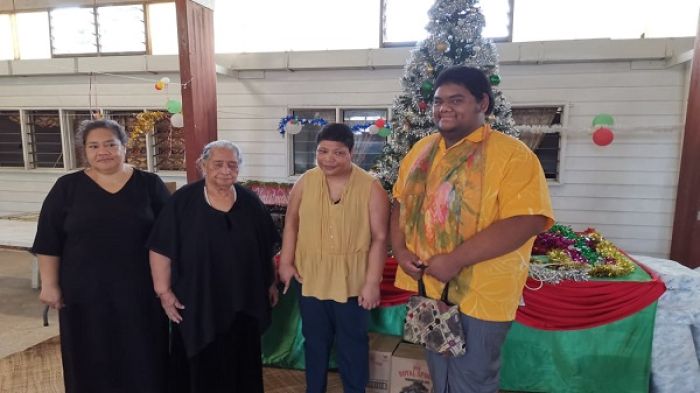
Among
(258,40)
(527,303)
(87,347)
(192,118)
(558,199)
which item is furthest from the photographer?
(258,40)

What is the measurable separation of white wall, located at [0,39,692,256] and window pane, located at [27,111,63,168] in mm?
1153

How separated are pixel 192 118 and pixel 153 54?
1.84m

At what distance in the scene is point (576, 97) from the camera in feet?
14.5

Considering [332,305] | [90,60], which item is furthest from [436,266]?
[90,60]

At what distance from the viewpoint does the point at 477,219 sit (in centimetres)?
125

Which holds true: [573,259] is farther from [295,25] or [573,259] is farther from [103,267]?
[295,25]

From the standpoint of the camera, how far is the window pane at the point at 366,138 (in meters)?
5.00

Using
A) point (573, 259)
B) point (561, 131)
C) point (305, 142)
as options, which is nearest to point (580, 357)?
point (573, 259)

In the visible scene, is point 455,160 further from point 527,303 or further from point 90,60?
point 90,60

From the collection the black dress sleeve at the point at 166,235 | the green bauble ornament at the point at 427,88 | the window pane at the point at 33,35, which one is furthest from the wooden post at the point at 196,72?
the window pane at the point at 33,35

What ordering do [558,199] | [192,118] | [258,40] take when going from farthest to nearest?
1. [258,40]
2. [558,199]
3. [192,118]

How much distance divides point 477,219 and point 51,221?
1652 mm

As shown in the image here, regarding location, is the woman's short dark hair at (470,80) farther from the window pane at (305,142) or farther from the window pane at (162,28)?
the window pane at (162,28)

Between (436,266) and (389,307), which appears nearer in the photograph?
(436,266)
